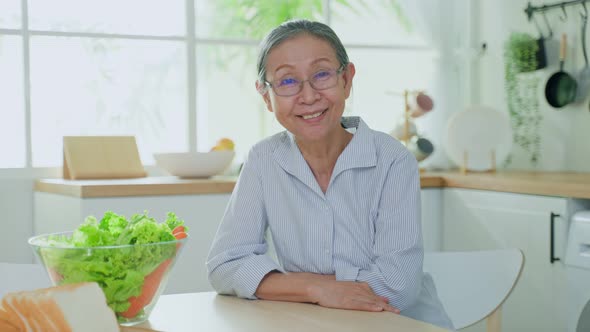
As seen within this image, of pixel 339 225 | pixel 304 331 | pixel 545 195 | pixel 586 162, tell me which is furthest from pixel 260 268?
pixel 586 162

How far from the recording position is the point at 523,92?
3898 mm

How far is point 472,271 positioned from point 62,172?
2.03 meters

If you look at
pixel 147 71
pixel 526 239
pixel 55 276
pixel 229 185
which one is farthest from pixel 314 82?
pixel 147 71

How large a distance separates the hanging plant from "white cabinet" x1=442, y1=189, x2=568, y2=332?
57 cm

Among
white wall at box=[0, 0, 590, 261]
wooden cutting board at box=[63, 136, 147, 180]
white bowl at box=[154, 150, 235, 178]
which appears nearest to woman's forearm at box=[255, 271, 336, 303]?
white bowl at box=[154, 150, 235, 178]

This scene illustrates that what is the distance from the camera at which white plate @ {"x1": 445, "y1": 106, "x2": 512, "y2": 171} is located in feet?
12.7

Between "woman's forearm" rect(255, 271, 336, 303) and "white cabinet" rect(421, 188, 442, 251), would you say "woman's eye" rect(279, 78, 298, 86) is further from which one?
"white cabinet" rect(421, 188, 442, 251)

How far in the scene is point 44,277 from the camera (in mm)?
1937

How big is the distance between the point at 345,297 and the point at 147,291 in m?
0.37

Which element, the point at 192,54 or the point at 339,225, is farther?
the point at 192,54

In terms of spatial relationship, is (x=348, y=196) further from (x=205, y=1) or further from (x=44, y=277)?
(x=205, y=1)

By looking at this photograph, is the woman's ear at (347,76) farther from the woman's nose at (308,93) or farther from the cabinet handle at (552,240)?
the cabinet handle at (552,240)

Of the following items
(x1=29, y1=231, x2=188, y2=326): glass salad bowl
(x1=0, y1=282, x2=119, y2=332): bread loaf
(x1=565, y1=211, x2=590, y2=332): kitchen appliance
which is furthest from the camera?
(x1=565, y1=211, x2=590, y2=332): kitchen appliance

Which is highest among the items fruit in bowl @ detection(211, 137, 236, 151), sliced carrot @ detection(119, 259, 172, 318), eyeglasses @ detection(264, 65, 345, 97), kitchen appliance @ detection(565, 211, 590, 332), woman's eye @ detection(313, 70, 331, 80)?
woman's eye @ detection(313, 70, 331, 80)
